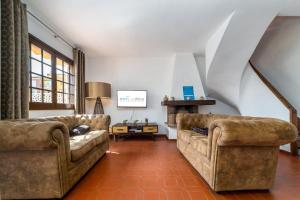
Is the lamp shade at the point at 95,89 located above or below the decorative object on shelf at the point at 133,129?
above

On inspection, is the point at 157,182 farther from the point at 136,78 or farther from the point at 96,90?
the point at 136,78

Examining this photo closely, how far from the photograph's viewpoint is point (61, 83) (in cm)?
390

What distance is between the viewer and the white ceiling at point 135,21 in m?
2.53

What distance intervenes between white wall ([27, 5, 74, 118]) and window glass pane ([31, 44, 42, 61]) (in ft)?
0.67

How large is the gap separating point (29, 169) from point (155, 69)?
415 centimetres

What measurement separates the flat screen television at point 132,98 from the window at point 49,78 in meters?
1.32

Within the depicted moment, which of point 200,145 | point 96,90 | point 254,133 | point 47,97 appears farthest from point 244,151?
point 96,90

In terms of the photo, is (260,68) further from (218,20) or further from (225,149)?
(225,149)

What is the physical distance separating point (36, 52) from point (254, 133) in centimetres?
358

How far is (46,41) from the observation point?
3.29 m

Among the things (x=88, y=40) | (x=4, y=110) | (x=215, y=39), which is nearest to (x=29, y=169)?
(x=4, y=110)

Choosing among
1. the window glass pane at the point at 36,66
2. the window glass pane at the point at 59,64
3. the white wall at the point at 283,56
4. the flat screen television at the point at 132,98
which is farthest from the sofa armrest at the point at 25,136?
the white wall at the point at 283,56

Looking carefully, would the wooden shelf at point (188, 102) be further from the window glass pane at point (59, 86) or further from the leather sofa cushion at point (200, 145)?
the window glass pane at point (59, 86)

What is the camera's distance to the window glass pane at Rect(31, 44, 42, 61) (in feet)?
9.64
